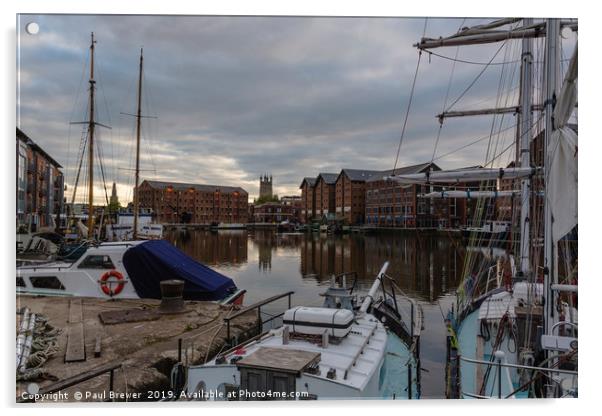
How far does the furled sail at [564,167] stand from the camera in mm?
5012

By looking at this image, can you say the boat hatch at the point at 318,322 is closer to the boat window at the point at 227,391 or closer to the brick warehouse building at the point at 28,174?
the boat window at the point at 227,391

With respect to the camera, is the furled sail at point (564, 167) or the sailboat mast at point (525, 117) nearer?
the furled sail at point (564, 167)

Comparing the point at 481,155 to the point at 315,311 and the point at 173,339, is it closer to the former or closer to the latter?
the point at 315,311

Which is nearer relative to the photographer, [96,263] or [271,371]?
[271,371]

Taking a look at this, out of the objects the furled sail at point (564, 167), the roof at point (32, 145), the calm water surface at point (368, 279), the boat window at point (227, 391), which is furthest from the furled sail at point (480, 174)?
the roof at point (32, 145)

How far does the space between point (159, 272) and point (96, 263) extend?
1.46m

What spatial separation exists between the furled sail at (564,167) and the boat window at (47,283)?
9547 mm

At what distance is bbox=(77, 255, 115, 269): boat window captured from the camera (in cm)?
895

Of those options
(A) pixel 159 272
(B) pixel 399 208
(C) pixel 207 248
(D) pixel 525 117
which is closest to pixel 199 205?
(C) pixel 207 248

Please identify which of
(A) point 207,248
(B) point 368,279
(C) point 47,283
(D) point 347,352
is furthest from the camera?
(A) point 207,248

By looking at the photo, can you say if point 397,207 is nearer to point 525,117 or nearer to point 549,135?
point 525,117

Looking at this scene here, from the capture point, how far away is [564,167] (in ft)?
16.9

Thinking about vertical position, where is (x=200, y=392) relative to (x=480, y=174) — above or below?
below

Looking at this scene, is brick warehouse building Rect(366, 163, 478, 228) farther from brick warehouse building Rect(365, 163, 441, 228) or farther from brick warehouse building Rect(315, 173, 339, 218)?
brick warehouse building Rect(315, 173, 339, 218)
